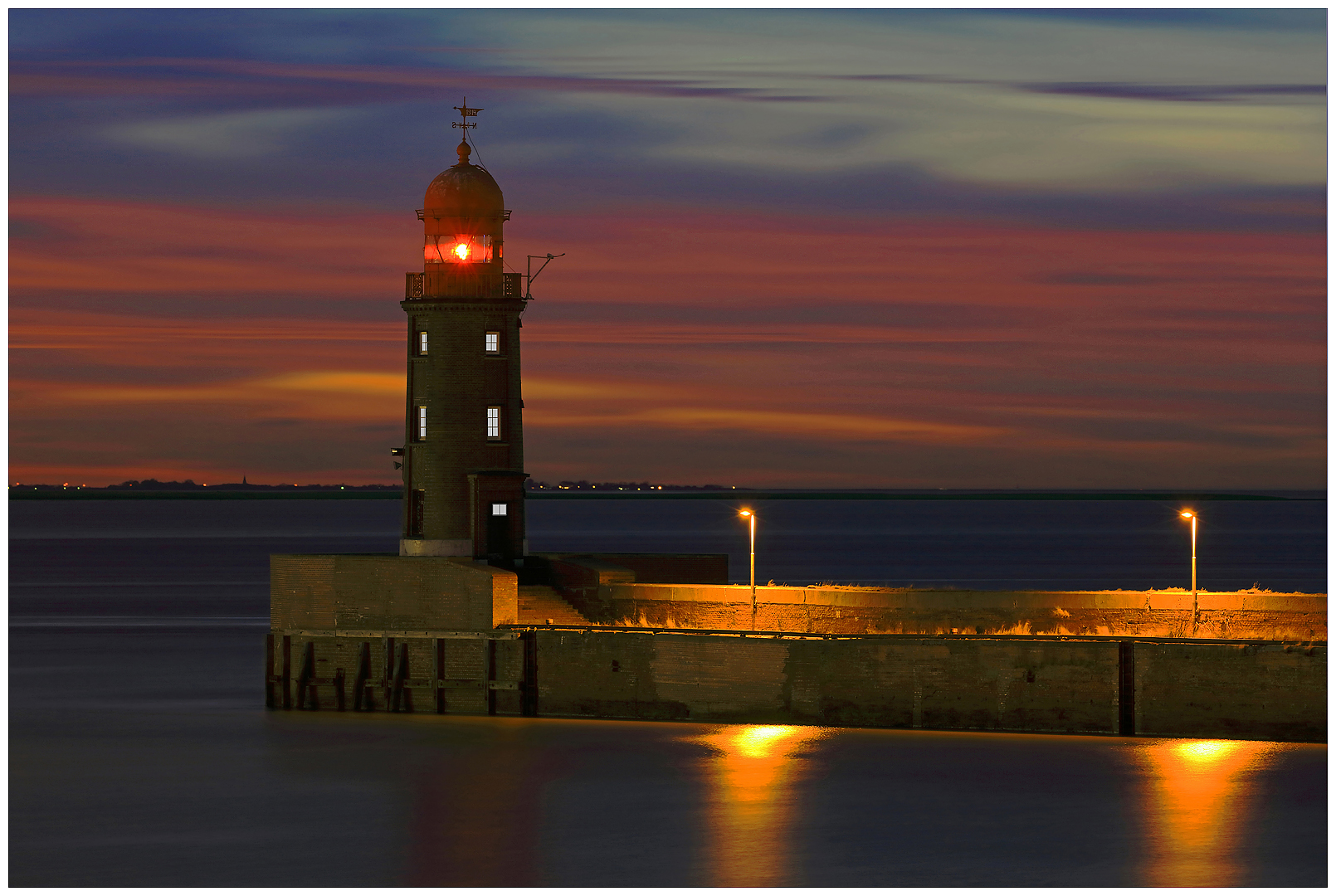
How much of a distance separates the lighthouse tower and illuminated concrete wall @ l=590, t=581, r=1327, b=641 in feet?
10.8

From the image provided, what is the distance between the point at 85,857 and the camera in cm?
3350

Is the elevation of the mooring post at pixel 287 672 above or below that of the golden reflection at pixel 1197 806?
above

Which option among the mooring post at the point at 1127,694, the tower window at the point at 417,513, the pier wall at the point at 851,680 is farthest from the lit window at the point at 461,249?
the mooring post at the point at 1127,694

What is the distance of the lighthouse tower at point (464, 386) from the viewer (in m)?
48.6

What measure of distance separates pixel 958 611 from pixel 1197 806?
10727mm

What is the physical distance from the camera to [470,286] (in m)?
48.9

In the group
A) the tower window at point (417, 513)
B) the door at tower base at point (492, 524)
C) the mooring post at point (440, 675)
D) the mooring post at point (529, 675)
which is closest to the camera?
the mooring post at point (529, 675)

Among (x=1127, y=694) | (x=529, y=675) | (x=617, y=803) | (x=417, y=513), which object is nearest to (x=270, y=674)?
(x=417, y=513)

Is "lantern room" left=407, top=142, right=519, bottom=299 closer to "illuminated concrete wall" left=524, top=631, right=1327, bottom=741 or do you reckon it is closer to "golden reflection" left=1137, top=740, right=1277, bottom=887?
"illuminated concrete wall" left=524, top=631, right=1327, bottom=741

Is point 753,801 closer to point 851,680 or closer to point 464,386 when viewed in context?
point 851,680

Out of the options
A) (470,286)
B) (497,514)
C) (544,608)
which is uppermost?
(470,286)

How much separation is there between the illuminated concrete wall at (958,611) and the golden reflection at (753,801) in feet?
13.4

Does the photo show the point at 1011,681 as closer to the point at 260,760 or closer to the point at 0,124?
the point at 260,760

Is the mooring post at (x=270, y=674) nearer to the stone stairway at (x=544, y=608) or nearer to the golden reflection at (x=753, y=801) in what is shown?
the stone stairway at (x=544, y=608)
